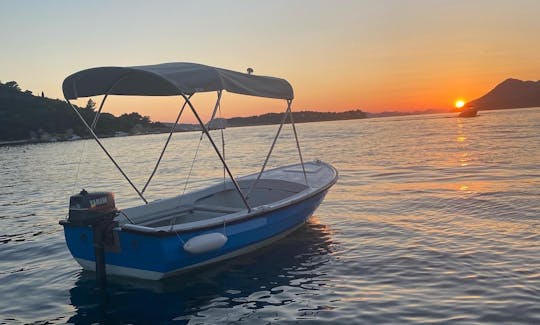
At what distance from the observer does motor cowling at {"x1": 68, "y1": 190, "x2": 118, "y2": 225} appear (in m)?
7.86

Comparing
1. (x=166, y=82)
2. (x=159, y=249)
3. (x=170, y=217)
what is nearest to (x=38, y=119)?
(x=170, y=217)

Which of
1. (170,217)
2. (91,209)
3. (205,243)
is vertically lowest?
(205,243)

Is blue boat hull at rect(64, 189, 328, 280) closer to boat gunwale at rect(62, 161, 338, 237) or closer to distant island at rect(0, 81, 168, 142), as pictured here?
boat gunwale at rect(62, 161, 338, 237)

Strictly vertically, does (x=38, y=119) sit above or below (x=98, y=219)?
above

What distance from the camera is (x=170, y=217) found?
1048cm

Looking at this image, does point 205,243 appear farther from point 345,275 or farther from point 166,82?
point 166,82

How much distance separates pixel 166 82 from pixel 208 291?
359 cm

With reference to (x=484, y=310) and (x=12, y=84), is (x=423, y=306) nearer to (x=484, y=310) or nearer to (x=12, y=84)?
(x=484, y=310)

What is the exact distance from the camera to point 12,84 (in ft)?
499

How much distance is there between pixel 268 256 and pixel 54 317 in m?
4.07

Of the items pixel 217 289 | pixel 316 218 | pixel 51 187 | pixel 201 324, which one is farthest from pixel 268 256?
pixel 51 187

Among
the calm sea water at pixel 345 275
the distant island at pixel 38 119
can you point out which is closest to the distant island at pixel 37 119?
the distant island at pixel 38 119

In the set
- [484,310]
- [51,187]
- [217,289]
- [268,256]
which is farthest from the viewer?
[51,187]

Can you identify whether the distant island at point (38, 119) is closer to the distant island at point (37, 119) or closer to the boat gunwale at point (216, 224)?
the distant island at point (37, 119)
